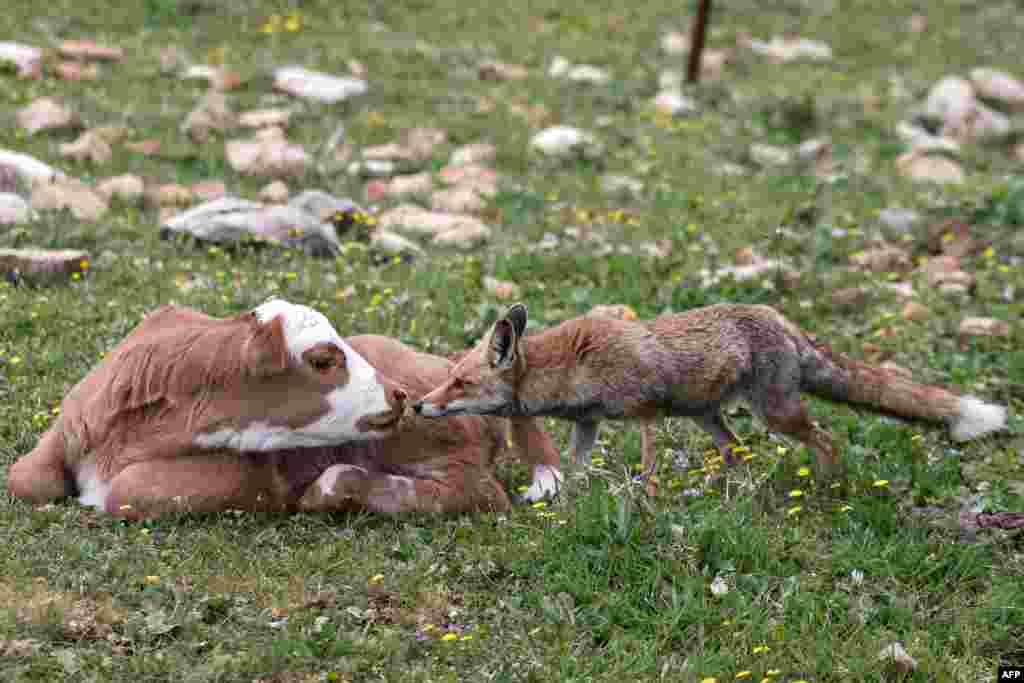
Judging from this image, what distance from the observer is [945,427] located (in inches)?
312

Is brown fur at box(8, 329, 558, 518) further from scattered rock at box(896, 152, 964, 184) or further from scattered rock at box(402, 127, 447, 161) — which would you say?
scattered rock at box(896, 152, 964, 184)

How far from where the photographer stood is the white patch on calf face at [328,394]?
6.73m

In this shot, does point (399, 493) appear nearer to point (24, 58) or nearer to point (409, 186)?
point (409, 186)

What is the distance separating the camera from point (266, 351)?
6652mm

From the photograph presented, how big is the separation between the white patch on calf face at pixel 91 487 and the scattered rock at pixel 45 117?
7180 millimetres

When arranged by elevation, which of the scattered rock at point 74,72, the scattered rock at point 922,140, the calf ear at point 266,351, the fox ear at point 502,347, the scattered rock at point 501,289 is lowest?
the scattered rock at point 501,289

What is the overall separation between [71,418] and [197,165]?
656 centimetres

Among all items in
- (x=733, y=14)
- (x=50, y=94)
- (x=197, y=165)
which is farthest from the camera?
(x=733, y=14)

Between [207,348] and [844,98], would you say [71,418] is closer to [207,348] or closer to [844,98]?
[207,348]

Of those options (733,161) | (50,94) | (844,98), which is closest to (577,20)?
(844,98)

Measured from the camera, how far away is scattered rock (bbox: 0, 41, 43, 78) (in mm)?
14672

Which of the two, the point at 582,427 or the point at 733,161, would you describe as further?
the point at 733,161

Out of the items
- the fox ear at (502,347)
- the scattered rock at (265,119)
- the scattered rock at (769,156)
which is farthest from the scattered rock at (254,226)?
the scattered rock at (769,156)

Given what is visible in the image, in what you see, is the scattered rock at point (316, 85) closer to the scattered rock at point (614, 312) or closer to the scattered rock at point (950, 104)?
the scattered rock at point (614, 312)
